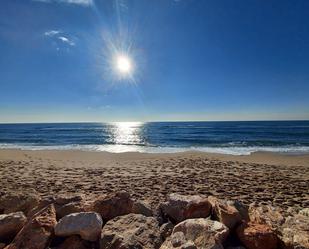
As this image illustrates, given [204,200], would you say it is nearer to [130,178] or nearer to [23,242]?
[23,242]

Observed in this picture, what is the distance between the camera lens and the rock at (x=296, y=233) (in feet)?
10.2

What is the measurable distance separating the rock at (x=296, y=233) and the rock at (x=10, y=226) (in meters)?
3.61

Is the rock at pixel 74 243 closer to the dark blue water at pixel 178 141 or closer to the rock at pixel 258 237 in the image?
the rock at pixel 258 237

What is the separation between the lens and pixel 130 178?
10.4m

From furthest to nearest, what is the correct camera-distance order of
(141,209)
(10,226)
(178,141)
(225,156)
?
(178,141) < (225,156) < (141,209) < (10,226)

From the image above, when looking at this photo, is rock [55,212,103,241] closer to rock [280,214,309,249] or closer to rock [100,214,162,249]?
rock [100,214,162,249]

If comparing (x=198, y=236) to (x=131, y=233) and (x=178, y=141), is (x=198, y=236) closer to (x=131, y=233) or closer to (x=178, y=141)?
(x=131, y=233)

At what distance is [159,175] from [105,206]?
707cm

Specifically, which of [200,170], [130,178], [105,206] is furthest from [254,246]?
[200,170]

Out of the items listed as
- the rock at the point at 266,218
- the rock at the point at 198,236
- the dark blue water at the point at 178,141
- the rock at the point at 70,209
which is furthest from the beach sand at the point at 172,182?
the dark blue water at the point at 178,141

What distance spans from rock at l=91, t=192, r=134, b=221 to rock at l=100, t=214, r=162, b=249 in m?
0.34

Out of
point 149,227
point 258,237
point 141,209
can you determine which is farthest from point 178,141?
point 258,237

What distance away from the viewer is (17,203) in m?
4.55

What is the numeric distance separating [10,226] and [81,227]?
3.75 feet
